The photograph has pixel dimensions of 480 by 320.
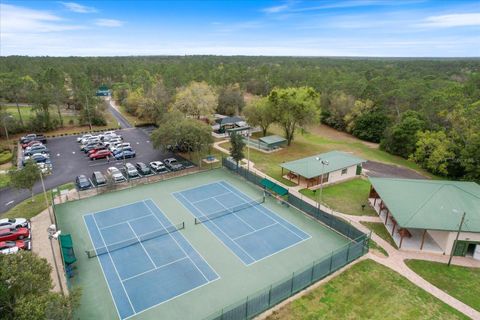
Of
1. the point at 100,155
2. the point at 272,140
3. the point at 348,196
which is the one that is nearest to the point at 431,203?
the point at 348,196

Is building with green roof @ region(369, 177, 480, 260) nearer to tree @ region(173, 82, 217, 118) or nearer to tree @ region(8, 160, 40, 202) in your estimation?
tree @ region(8, 160, 40, 202)

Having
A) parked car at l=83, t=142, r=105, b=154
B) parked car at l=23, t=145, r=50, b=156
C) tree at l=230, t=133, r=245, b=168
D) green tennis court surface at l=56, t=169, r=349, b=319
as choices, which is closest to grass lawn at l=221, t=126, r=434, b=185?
tree at l=230, t=133, r=245, b=168

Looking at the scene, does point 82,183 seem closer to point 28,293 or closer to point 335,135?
point 28,293

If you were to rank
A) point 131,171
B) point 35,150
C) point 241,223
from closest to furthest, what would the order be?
point 241,223
point 131,171
point 35,150

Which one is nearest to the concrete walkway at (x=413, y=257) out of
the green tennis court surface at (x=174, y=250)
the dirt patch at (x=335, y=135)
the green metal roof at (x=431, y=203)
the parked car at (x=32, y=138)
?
the green metal roof at (x=431, y=203)

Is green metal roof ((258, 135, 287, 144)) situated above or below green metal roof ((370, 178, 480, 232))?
below

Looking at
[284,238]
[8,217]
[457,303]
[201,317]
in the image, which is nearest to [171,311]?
[201,317]
